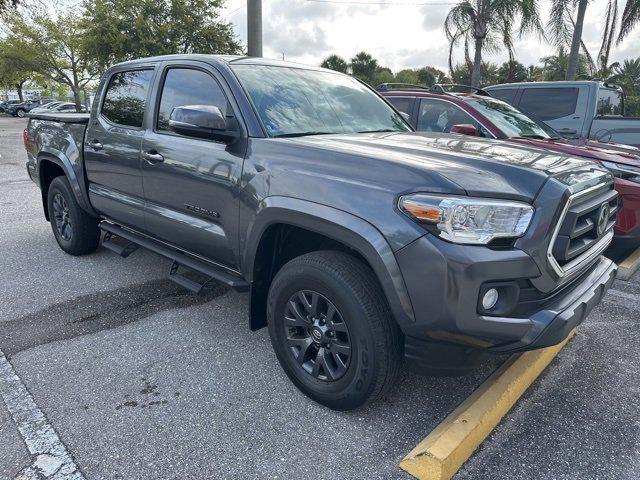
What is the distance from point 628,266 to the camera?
186 inches

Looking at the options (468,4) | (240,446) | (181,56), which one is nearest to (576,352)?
(240,446)

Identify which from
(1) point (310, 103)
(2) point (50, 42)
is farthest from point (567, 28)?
(2) point (50, 42)

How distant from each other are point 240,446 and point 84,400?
3.12 ft

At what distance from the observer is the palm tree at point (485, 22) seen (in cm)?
1463

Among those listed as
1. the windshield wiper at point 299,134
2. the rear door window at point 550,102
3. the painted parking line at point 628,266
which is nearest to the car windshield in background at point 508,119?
the rear door window at point 550,102

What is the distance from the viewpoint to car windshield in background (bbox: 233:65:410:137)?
295 cm

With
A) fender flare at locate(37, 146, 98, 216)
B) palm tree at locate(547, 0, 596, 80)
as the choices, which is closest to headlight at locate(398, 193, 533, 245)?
fender flare at locate(37, 146, 98, 216)

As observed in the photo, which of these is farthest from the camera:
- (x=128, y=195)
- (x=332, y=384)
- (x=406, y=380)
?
(x=128, y=195)

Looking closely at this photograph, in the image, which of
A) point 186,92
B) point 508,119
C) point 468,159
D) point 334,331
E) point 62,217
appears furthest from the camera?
point 508,119

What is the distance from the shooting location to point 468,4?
51.0 feet

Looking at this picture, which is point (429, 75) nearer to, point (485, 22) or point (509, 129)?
point (485, 22)

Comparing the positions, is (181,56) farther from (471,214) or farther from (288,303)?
(471,214)

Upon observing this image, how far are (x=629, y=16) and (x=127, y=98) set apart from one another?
17096 millimetres

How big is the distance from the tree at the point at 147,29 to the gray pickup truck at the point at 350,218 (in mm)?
21888
